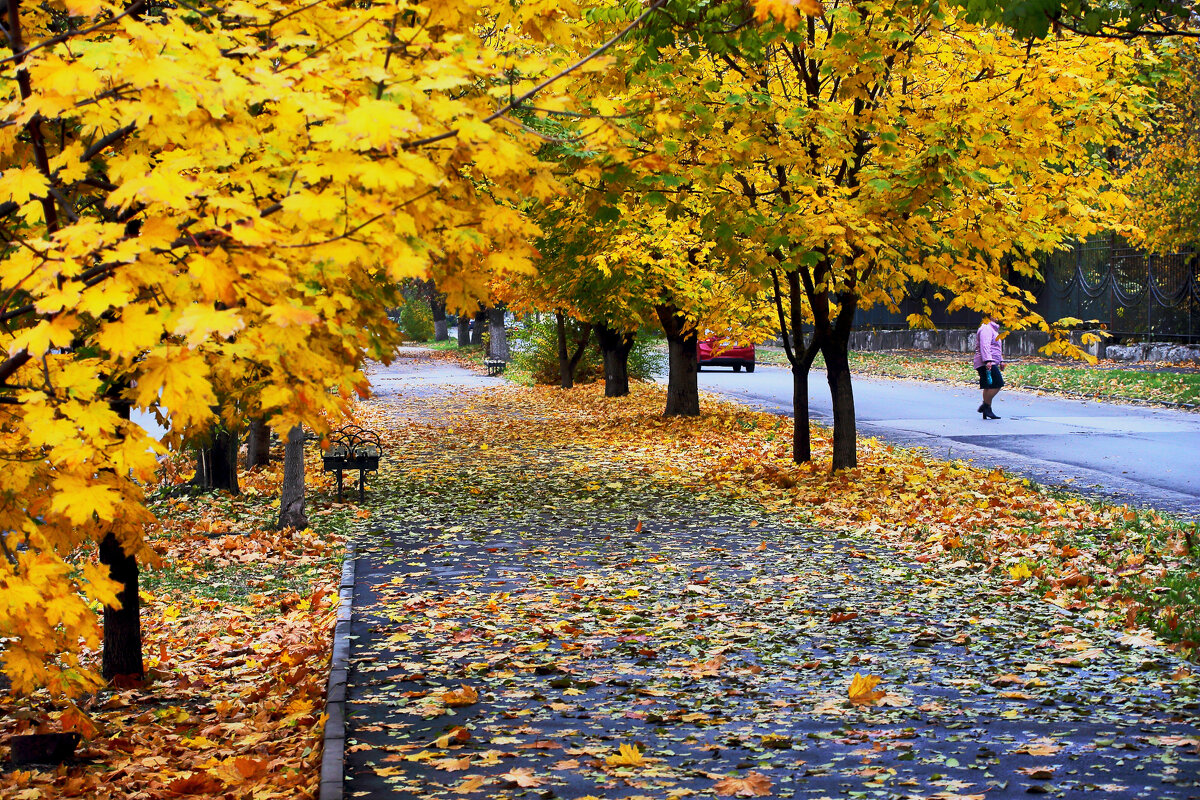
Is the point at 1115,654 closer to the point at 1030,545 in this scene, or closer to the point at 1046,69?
the point at 1030,545

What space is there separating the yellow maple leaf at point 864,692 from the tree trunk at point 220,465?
32.6 feet

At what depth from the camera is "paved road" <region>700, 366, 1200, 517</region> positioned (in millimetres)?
12375

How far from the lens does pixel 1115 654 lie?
21.3ft

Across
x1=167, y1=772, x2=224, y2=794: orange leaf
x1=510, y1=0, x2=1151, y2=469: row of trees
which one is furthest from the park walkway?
x1=510, y1=0, x2=1151, y2=469: row of trees

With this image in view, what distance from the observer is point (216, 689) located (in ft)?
22.2

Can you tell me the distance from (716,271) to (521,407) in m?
8.98

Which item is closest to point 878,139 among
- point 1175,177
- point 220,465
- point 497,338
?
point 220,465

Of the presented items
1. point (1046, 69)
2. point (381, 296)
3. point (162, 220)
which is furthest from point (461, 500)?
point (162, 220)

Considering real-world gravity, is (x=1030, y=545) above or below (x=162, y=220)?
below

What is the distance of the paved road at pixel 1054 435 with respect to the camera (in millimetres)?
12375

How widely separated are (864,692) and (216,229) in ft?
13.2

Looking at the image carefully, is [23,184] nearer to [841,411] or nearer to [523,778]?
[523,778]

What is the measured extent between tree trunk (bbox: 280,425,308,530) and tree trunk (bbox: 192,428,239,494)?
254 cm

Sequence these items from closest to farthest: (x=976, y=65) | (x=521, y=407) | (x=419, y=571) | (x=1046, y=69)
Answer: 1. (x=419, y=571)
2. (x=1046, y=69)
3. (x=976, y=65)
4. (x=521, y=407)
